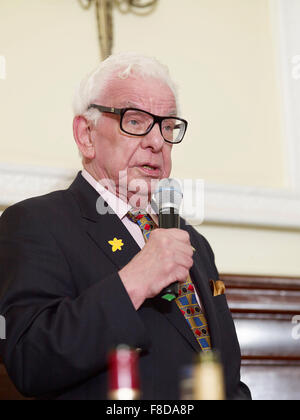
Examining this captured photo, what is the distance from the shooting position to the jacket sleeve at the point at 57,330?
67.4 inches

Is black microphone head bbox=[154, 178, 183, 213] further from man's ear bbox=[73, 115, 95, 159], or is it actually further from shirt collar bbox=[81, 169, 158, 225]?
man's ear bbox=[73, 115, 95, 159]

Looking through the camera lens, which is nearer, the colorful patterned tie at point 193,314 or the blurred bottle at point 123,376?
the blurred bottle at point 123,376

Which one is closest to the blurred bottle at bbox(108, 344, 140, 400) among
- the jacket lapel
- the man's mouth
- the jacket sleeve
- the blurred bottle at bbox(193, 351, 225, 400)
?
the blurred bottle at bbox(193, 351, 225, 400)

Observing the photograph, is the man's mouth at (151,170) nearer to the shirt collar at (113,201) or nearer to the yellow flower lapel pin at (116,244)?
the shirt collar at (113,201)

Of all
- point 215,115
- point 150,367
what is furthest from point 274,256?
point 150,367

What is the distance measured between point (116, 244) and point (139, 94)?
611 mm

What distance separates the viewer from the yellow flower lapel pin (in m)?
2.04

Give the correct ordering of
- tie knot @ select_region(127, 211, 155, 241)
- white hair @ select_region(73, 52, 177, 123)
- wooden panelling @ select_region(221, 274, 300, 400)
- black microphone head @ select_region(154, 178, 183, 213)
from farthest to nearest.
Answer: wooden panelling @ select_region(221, 274, 300, 400) < white hair @ select_region(73, 52, 177, 123) < tie knot @ select_region(127, 211, 155, 241) < black microphone head @ select_region(154, 178, 183, 213)

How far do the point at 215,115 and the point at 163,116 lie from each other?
1002mm

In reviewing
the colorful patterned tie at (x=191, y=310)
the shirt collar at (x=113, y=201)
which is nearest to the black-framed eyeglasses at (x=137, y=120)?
the shirt collar at (x=113, y=201)

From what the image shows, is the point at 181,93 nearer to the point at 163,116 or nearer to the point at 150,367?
the point at 163,116

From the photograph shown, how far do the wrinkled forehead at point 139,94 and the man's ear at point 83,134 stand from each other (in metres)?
0.12

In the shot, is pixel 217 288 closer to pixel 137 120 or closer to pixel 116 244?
pixel 116 244

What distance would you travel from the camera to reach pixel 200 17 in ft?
10.9
